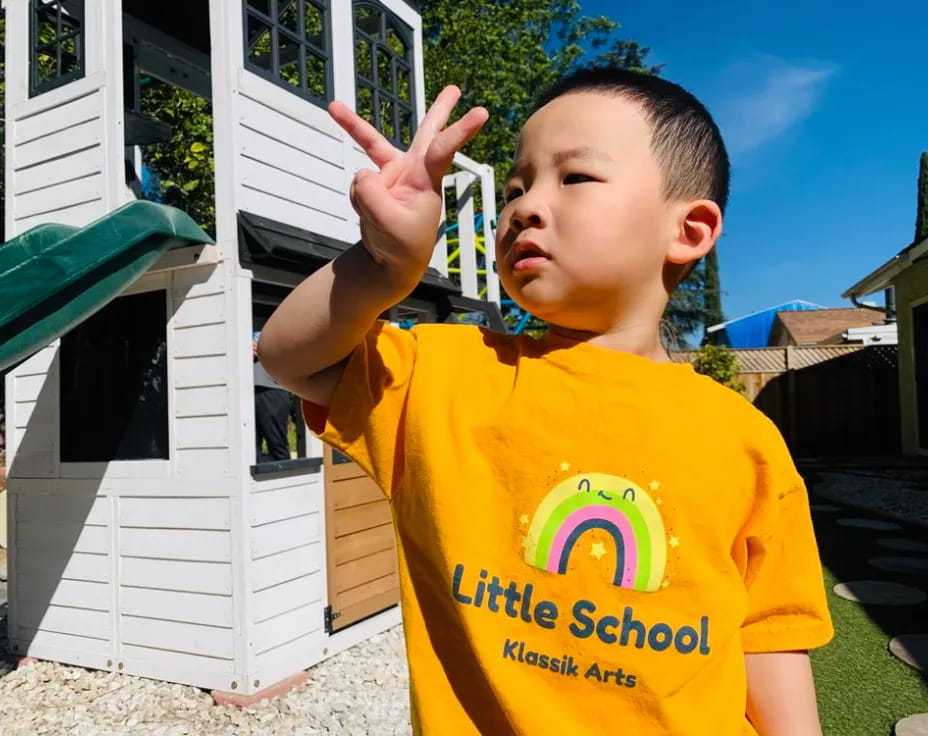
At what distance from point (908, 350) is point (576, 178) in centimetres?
1305

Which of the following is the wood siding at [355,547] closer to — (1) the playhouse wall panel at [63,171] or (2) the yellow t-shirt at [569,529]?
(1) the playhouse wall panel at [63,171]

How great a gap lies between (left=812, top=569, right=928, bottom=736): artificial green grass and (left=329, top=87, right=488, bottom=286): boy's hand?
11.0 ft

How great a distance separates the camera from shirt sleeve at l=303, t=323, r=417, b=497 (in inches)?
38.9

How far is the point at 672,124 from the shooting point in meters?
1.09

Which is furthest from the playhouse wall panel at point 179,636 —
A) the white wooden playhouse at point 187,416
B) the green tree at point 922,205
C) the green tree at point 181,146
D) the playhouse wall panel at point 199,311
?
the green tree at point 922,205

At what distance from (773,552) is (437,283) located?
4756 mm

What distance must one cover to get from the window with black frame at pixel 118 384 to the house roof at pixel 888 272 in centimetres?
958

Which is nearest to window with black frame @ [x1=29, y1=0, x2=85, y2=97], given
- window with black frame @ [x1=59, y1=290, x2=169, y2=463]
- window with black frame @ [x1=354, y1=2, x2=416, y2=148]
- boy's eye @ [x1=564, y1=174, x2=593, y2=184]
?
window with black frame @ [x1=59, y1=290, x2=169, y2=463]

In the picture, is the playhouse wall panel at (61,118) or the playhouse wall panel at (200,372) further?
the playhouse wall panel at (61,118)

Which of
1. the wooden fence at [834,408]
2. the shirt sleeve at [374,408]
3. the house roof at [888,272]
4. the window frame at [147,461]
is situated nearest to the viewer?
the shirt sleeve at [374,408]

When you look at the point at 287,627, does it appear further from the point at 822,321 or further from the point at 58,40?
the point at 822,321

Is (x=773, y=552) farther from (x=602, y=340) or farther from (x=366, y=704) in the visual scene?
(x=366, y=704)

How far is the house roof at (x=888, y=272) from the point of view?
1000cm

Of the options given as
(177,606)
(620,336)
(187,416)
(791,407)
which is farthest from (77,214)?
(791,407)
